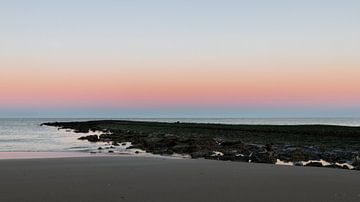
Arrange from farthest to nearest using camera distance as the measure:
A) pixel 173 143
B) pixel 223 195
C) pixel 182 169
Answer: pixel 173 143, pixel 182 169, pixel 223 195

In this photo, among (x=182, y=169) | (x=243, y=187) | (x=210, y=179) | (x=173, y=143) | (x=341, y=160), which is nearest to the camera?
(x=243, y=187)

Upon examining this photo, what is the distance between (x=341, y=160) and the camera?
19.4 meters

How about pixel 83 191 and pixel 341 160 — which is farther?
pixel 341 160

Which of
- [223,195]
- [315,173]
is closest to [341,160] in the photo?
[315,173]

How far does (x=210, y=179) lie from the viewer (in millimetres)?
11555

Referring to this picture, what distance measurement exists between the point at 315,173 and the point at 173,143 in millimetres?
16958

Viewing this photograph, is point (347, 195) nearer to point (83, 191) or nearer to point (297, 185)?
point (297, 185)

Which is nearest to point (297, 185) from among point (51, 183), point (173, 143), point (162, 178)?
point (162, 178)

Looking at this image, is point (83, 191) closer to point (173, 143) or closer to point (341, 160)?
point (341, 160)

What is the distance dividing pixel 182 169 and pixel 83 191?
5103 millimetres

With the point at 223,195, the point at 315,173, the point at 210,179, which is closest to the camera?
the point at 223,195

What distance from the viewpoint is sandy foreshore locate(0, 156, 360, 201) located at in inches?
353

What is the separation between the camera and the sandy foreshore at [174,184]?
8.97 m

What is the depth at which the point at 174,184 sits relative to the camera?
35.0ft
